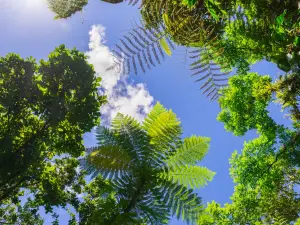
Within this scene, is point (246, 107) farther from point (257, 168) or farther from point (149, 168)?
point (149, 168)

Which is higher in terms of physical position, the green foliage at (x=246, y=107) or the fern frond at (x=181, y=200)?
the green foliage at (x=246, y=107)

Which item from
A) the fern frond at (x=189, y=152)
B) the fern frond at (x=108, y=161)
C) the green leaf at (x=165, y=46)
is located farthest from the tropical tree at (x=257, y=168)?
the green leaf at (x=165, y=46)

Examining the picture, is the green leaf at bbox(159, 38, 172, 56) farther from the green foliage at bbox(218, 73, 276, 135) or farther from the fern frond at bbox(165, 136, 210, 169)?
the green foliage at bbox(218, 73, 276, 135)

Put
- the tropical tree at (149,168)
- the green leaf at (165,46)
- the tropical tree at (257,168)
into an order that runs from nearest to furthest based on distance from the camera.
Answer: the green leaf at (165,46) → the tropical tree at (149,168) → the tropical tree at (257,168)

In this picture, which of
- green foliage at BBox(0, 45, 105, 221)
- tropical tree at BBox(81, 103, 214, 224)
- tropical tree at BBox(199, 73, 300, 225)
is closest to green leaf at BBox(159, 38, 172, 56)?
tropical tree at BBox(81, 103, 214, 224)

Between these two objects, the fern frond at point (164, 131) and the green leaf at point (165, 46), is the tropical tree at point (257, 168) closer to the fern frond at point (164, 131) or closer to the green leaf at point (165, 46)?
the fern frond at point (164, 131)

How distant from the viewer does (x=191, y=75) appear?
167cm

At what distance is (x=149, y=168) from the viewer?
27.7ft

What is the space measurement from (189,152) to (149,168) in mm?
1307

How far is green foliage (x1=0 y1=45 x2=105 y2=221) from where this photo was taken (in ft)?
45.0

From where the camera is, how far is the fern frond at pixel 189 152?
29.2ft

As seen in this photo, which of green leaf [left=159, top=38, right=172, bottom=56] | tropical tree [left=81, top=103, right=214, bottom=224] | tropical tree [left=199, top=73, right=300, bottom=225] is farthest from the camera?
tropical tree [left=199, top=73, right=300, bottom=225]

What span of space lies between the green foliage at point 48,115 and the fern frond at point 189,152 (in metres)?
6.78

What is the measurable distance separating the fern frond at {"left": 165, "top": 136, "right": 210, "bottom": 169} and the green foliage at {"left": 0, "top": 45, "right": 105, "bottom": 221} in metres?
6.78
